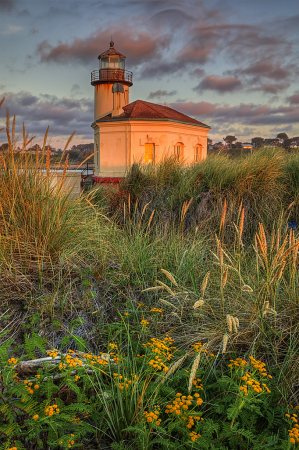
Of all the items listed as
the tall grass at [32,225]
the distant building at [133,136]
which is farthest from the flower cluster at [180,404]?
the distant building at [133,136]

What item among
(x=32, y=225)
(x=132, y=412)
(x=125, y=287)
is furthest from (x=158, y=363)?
(x=32, y=225)

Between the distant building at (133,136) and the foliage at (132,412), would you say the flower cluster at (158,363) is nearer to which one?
the foliage at (132,412)

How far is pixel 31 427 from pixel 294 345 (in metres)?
1.67

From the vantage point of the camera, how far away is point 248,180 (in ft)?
23.4

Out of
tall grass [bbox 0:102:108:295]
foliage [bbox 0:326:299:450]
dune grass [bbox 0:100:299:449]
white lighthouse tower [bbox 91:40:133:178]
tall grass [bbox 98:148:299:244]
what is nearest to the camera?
foliage [bbox 0:326:299:450]

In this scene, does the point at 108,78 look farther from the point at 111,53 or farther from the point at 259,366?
the point at 259,366

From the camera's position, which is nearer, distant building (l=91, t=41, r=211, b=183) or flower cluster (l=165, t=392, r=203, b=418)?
flower cluster (l=165, t=392, r=203, b=418)

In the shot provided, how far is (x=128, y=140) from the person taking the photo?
883 inches

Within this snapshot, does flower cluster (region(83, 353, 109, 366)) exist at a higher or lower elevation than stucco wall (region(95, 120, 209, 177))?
lower

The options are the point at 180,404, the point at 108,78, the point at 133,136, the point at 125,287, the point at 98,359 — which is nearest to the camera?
the point at 180,404

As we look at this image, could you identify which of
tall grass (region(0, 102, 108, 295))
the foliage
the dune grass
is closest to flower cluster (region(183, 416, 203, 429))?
the foliage

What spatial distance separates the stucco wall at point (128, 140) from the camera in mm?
22297

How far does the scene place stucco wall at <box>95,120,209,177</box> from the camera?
22.3 m

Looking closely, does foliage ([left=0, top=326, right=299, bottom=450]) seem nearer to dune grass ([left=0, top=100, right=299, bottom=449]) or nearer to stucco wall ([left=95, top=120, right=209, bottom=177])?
dune grass ([left=0, top=100, right=299, bottom=449])
